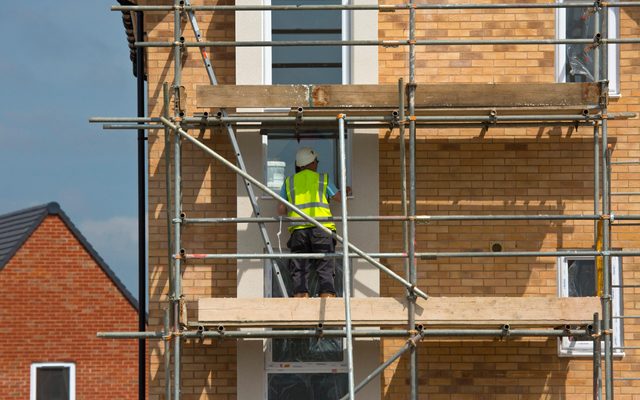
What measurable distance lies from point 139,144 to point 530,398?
5.19 m

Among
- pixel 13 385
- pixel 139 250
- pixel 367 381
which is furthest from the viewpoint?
pixel 13 385

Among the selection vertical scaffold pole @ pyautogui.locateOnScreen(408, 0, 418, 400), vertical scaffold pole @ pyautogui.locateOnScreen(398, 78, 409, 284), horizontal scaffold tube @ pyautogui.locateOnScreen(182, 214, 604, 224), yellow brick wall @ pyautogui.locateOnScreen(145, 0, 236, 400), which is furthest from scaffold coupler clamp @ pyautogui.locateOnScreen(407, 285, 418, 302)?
yellow brick wall @ pyautogui.locateOnScreen(145, 0, 236, 400)

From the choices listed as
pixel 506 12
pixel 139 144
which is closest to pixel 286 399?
pixel 139 144

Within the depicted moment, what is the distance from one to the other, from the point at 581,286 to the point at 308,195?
3.24m

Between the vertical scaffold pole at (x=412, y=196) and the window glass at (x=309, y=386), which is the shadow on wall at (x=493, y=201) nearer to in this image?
the vertical scaffold pole at (x=412, y=196)

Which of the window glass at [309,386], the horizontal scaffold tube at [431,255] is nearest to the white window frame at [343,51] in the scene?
the horizontal scaffold tube at [431,255]

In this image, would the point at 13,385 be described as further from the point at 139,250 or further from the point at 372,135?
the point at 372,135

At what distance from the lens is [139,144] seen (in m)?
15.1

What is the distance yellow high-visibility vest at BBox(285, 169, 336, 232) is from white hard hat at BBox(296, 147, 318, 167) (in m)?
0.10

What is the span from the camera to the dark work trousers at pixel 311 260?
13266mm

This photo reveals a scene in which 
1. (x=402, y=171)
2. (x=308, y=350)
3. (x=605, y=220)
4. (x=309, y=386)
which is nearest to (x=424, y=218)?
(x=402, y=171)

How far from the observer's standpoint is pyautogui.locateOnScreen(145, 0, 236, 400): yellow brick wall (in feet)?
45.2

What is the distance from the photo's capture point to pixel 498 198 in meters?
14.0

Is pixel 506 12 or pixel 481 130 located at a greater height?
pixel 506 12
